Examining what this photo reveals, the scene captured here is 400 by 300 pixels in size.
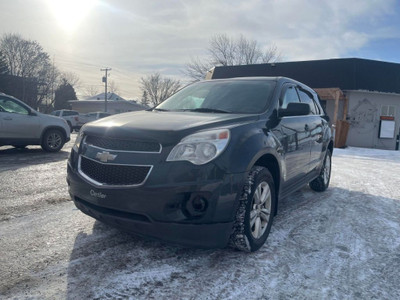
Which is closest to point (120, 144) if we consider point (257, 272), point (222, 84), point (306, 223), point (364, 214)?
point (257, 272)

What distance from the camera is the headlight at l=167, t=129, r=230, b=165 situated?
8.20 feet

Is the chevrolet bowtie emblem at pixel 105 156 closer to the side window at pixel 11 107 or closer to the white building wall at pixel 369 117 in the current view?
the side window at pixel 11 107

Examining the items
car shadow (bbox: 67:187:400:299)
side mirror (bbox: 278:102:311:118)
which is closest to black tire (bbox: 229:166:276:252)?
car shadow (bbox: 67:187:400:299)

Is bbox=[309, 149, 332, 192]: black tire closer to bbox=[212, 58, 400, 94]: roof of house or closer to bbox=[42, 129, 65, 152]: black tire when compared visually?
bbox=[42, 129, 65, 152]: black tire

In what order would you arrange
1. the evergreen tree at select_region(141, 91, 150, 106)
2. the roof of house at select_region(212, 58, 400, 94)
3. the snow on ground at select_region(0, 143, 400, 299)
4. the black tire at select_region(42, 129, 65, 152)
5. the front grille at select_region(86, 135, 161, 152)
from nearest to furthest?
the snow on ground at select_region(0, 143, 400, 299) → the front grille at select_region(86, 135, 161, 152) → the black tire at select_region(42, 129, 65, 152) → the roof of house at select_region(212, 58, 400, 94) → the evergreen tree at select_region(141, 91, 150, 106)

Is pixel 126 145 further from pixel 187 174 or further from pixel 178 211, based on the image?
pixel 178 211

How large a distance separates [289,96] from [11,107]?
7302 mm

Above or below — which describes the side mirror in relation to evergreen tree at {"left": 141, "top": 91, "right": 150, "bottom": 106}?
below

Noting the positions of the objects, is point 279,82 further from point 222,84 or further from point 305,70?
point 305,70

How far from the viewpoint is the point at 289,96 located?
4125 millimetres

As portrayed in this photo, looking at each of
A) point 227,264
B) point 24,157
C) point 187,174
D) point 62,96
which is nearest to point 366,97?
point 24,157

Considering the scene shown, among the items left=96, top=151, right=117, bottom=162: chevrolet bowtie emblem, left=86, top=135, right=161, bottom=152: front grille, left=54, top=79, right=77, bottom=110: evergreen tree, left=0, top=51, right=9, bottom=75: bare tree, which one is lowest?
left=96, top=151, right=117, bottom=162: chevrolet bowtie emblem

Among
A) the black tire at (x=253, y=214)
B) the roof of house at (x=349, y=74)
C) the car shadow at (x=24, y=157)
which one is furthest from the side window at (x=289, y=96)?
the roof of house at (x=349, y=74)

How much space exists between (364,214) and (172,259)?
2.97 metres
